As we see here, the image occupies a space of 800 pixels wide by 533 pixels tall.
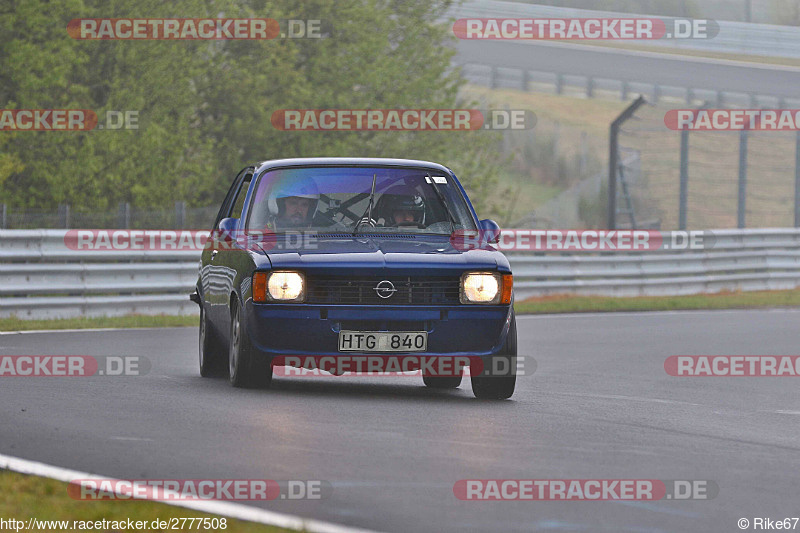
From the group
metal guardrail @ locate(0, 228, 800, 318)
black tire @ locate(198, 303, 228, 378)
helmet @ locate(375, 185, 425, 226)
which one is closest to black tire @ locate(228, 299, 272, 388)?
black tire @ locate(198, 303, 228, 378)

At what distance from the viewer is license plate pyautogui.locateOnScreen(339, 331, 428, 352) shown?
10.2 meters

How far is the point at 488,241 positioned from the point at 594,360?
4.09 meters

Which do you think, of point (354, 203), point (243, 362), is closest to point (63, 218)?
point (354, 203)

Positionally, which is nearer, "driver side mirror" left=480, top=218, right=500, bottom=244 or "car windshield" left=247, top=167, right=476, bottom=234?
"car windshield" left=247, top=167, right=476, bottom=234

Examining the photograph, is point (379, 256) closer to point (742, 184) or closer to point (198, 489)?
point (198, 489)

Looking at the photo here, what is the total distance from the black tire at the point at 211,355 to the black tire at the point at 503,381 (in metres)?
2.19

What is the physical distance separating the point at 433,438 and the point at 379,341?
180 cm

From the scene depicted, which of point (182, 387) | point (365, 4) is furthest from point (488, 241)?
point (365, 4)

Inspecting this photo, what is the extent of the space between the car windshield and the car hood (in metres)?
0.41

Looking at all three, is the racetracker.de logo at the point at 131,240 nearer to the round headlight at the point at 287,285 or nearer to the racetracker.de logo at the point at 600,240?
the racetracker.de logo at the point at 600,240

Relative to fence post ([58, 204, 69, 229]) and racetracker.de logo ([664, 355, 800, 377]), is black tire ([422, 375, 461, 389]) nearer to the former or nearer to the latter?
racetracker.de logo ([664, 355, 800, 377])

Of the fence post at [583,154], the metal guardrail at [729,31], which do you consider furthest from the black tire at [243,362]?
the fence post at [583,154]

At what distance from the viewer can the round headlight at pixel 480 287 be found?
33.9 feet

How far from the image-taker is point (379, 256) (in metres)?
10.3
